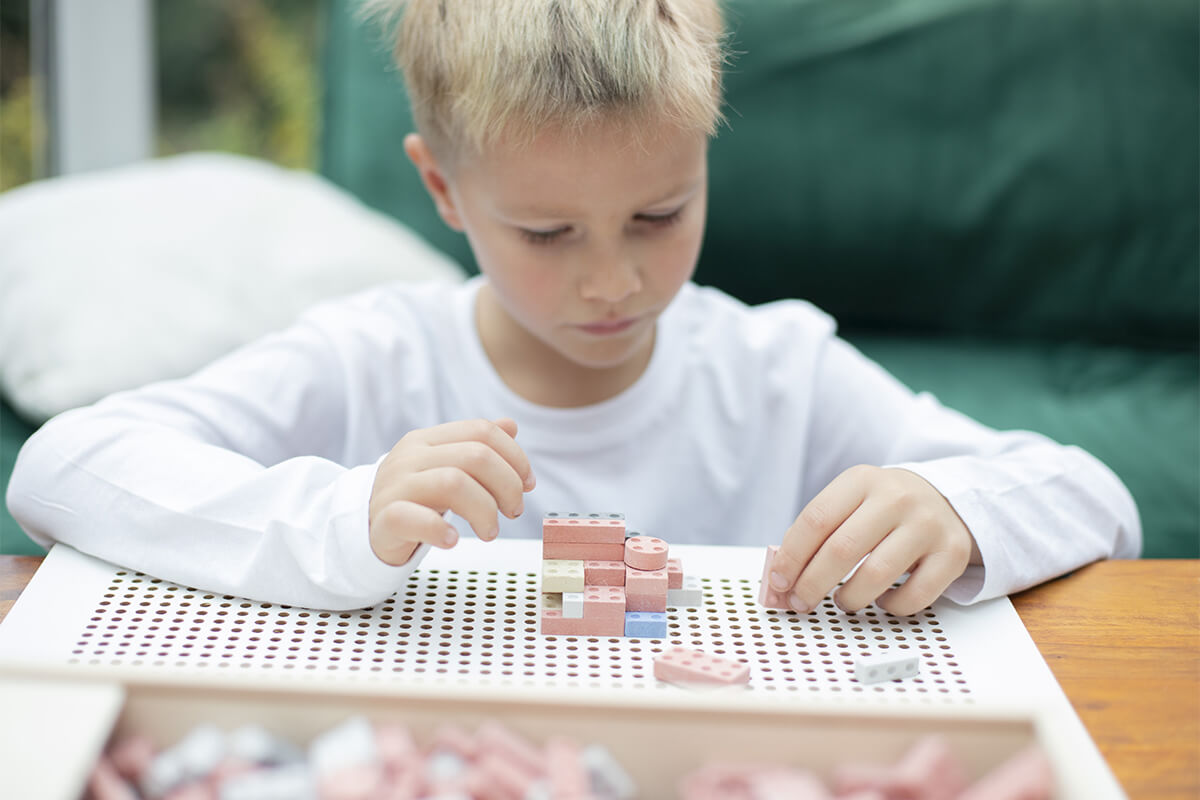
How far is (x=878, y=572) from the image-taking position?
688mm

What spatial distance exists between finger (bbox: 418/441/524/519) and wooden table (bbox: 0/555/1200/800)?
0.26 m

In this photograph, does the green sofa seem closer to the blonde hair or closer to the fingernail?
the blonde hair

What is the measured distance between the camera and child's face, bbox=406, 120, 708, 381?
823mm

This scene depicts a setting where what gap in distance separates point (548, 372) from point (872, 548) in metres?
0.45

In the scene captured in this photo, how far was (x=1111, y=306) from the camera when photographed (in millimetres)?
1628

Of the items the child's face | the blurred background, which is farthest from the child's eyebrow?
the blurred background

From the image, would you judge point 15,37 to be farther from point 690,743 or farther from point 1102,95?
point 690,743

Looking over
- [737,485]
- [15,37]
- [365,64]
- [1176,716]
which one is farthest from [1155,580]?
[15,37]

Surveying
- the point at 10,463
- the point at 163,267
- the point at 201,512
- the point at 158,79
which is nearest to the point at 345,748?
the point at 201,512

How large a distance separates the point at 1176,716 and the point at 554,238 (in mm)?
510

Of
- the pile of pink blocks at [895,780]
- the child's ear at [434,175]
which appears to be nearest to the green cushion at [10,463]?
the child's ear at [434,175]

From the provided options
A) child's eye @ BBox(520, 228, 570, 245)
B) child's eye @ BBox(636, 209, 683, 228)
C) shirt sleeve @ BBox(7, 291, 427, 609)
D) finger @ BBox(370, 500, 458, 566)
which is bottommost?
shirt sleeve @ BBox(7, 291, 427, 609)

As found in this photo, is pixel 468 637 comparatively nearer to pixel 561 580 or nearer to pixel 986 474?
pixel 561 580

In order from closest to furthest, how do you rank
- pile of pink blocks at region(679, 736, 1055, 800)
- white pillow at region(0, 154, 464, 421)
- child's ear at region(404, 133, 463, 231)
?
pile of pink blocks at region(679, 736, 1055, 800), child's ear at region(404, 133, 463, 231), white pillow at region(0, 154, 464, 421)
